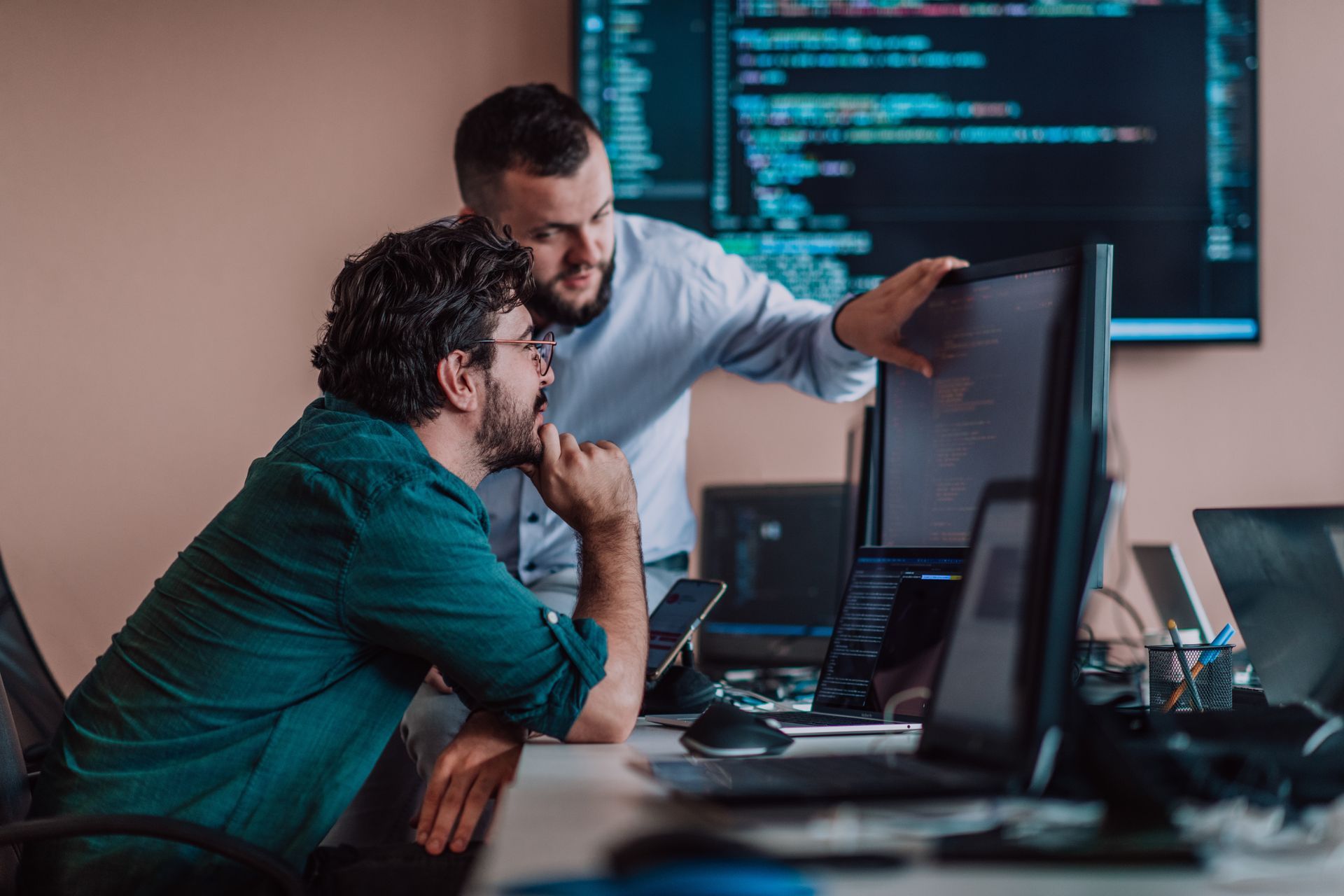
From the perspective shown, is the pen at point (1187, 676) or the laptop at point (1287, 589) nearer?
the laptop at point (1287, 589)

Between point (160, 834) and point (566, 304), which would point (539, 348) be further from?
point (160, 834)

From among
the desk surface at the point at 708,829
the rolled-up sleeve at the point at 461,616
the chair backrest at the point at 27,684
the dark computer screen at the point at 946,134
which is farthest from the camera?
the dark computer screen at the point at 946,134

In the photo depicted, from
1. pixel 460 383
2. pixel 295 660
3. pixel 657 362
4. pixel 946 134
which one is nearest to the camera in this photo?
pixel 295 660

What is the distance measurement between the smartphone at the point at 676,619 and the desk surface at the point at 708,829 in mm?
551

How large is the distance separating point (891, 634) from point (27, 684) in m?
1.31

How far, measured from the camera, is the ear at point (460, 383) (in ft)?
4.48

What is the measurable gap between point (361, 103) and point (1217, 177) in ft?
6.72

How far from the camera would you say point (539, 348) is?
1.50 m

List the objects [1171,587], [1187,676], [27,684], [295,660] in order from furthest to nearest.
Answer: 1. [1171,587]
2. [27,684]
3. [1187,676]
4. [295,660]

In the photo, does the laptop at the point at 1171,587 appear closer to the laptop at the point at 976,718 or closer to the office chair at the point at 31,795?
the laptop at the point at 976,718

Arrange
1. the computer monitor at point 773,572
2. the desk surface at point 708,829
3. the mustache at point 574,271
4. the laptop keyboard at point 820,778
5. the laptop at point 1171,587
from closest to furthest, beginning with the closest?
the desk surface at point 708,829 → the laptop keyboard at point 820,778 → the laptop at point 1171,587 → the mustache at point 574,271 → the computer monitor at point 773,572

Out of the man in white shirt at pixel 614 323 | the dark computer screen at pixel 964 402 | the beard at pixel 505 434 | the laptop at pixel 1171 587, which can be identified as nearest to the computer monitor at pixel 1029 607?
the dark computer screen at pixel 964 402

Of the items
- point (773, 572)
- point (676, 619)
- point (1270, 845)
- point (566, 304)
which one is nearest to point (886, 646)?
point (676, 619)

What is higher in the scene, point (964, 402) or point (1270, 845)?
point (964, 402)
